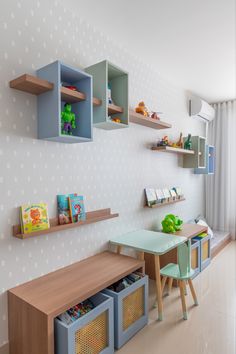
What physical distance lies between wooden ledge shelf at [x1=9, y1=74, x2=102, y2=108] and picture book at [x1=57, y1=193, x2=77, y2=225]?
72 centimetres

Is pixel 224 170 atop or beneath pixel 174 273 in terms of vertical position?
atop

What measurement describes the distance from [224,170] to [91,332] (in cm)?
376

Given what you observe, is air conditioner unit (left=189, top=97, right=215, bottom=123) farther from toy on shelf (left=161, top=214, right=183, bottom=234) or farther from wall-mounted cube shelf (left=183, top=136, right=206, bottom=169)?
toy on shelf (left=161, top=214, right=183, bottom=234)

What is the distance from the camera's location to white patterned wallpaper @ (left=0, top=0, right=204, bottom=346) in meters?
1.54

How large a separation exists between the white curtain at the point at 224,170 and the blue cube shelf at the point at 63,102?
11.3 ft

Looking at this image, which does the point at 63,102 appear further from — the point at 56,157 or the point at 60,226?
the point at 60,226

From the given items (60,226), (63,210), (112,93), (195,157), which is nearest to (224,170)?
(195,157)

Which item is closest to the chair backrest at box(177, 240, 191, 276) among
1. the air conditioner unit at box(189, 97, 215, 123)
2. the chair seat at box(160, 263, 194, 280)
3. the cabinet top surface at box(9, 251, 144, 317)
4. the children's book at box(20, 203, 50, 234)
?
the chair seat at box(160, 263, 194, 280)

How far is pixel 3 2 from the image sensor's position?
4.96ft

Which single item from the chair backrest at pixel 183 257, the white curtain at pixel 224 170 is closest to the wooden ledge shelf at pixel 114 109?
the chair backrest at pixel 183 257

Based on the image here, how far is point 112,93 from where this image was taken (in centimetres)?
215

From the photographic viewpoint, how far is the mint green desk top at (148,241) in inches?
78.7

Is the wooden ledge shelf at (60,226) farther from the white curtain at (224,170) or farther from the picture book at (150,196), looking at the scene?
the white curtain at (224,170)

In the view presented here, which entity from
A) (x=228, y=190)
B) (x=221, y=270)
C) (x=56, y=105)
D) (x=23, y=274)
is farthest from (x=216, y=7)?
(x=228, y=190)
